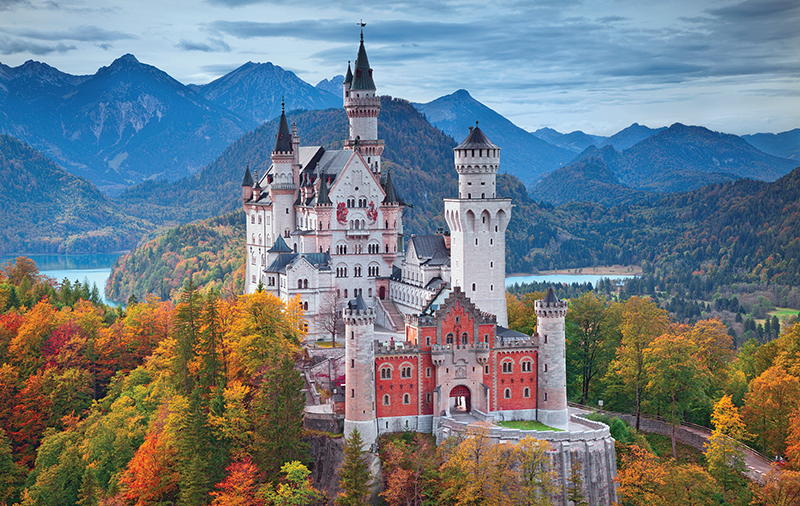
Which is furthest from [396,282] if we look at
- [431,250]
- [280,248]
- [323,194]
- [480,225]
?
[480,225]

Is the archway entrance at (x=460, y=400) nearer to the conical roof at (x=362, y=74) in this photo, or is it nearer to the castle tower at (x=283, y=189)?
the castle tower at (x=283, y=189)

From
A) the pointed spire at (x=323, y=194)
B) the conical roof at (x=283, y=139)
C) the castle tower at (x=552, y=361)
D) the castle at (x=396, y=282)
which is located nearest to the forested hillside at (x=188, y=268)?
the conical roof at (x=283, y=139)

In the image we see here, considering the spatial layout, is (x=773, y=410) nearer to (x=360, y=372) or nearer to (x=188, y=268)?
(x=360, y=372)

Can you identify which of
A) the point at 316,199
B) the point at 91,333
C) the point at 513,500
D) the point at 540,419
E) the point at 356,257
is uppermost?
the point at 316,199

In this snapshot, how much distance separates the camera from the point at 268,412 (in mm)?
57062

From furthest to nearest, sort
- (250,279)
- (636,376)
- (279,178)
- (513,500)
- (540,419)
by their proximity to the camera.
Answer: (250,279) → (279,178) → (636,376) → (540,419) → (513,500)

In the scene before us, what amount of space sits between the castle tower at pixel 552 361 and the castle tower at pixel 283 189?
1604 inches

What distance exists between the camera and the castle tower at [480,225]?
69.9 m

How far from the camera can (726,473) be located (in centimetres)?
5962

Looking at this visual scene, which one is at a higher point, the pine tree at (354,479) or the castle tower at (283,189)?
the castle tower at (283,189)

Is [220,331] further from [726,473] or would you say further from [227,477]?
[726,473]

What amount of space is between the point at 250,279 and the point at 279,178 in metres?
14.6

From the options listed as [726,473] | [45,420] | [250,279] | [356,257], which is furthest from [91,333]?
[726,473]

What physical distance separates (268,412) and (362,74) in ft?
167
